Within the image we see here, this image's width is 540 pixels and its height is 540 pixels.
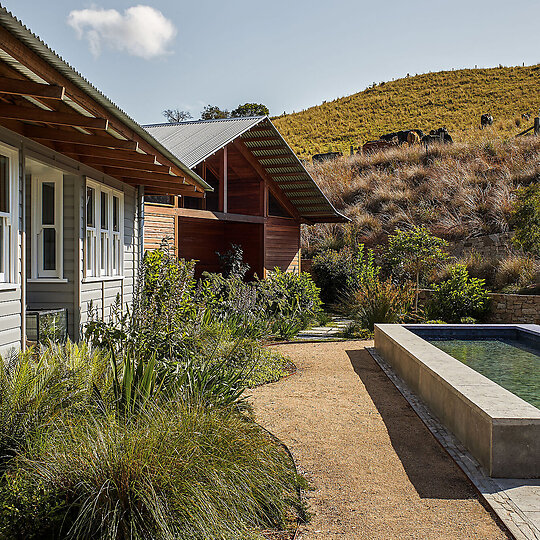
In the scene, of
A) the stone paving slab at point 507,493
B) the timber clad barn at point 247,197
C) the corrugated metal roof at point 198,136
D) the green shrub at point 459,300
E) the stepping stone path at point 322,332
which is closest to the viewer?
the stone paving slab at point 507,493

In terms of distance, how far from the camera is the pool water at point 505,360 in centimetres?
662

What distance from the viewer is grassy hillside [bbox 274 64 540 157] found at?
43.7 m

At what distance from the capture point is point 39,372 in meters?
4.22

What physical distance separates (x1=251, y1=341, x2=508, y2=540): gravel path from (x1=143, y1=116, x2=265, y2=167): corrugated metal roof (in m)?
5.49

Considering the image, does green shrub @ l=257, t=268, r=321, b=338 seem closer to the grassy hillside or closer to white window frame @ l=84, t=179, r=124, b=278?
white window frame @ l=84, t=179, r=124, b=278

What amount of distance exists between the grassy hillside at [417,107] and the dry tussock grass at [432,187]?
11858 millimetres

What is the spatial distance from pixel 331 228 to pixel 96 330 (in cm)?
1791

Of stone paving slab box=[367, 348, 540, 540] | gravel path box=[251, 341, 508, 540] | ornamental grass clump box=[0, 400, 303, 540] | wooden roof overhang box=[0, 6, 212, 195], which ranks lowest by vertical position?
gravel path box=[251, 341, 508, 540]

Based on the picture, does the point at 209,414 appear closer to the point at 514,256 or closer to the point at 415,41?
the point at 514,256

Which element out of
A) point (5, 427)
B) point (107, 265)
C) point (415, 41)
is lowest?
point (5, 427)

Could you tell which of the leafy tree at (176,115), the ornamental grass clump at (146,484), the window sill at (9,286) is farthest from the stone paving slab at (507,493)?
the leafy tree at (176,115)

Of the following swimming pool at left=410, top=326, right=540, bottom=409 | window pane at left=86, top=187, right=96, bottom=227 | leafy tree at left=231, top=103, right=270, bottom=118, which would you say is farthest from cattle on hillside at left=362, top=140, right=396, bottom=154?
window pane at left=86, top=187, right=96, bottom=227

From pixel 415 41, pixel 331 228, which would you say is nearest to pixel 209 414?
pixel 331 228

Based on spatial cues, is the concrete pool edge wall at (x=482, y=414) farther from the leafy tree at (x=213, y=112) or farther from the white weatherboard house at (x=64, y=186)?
the leafy tree at (x=213, y=112)
